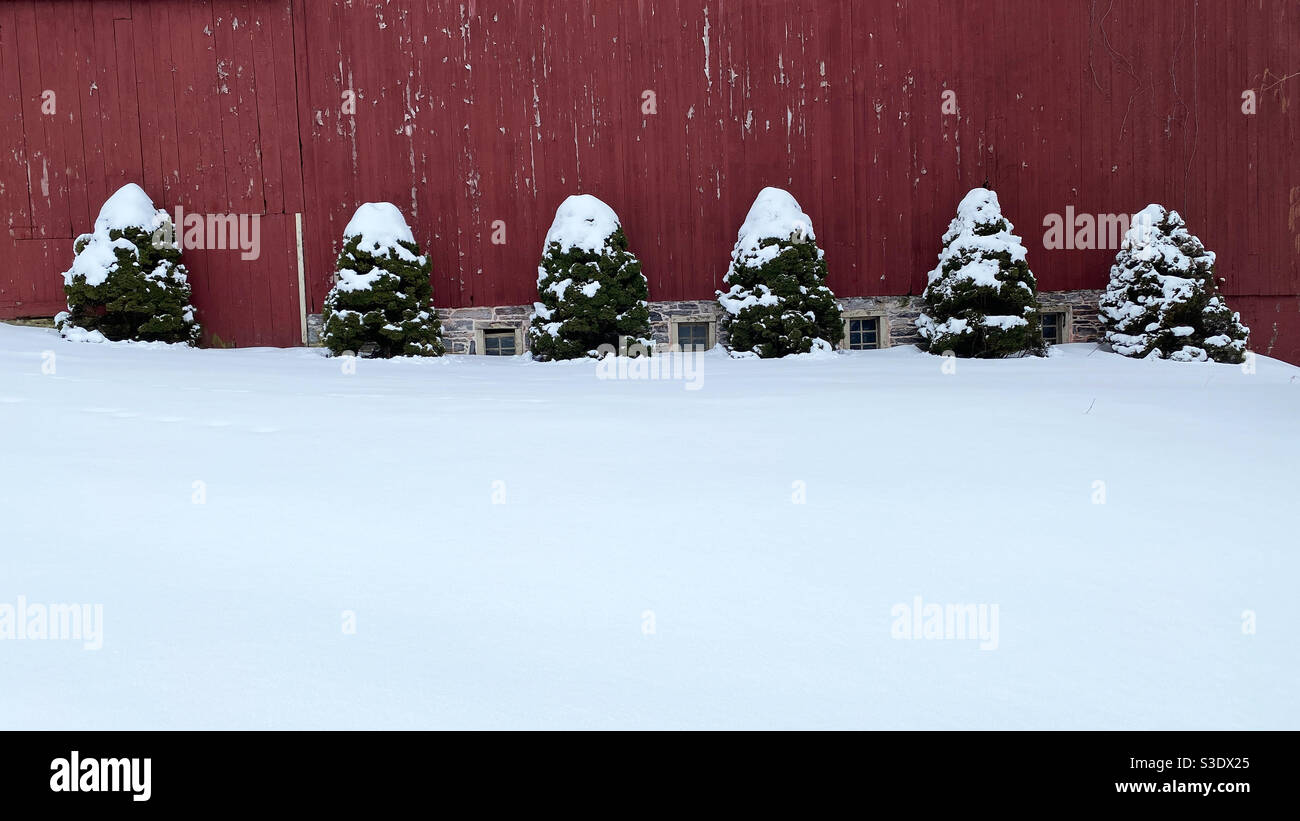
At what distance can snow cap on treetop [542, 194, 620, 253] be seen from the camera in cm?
963

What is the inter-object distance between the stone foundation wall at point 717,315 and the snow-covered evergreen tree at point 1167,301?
1.79 ft

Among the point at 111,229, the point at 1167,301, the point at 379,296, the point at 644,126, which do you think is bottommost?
the point at 1167,301

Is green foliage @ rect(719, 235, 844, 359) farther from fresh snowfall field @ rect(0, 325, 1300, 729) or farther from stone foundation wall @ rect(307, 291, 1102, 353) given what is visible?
fresh snowfall field @ rect(0, 325, 1300, 729)

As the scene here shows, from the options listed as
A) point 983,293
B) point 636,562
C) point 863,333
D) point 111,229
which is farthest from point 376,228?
point 636,562

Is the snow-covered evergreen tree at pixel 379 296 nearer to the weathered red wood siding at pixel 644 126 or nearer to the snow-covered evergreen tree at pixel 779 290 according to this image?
the weathered red wood siding at pixel 644 126

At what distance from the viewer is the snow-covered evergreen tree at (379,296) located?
938 centimetres

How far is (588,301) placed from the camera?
9.48 m

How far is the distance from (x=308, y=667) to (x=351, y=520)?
3.63 ft

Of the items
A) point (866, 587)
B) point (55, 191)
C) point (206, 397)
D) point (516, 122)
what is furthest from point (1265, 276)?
point (55, 191)

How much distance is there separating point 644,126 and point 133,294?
5.66 metres

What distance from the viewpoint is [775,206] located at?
1001 cm

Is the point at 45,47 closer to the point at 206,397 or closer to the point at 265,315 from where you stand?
the point at 265,315

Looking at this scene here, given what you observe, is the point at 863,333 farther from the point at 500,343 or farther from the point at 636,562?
the point at 636,562

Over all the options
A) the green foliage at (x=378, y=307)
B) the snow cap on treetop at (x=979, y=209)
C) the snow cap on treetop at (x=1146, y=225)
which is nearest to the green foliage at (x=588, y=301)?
the green foliage at (x=378, y=307)
